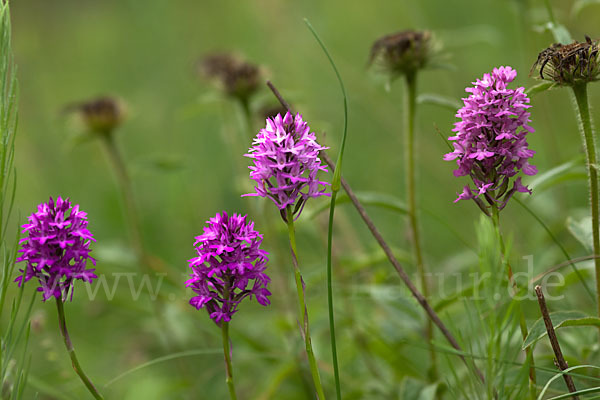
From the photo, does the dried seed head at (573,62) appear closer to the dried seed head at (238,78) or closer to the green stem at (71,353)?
the green stem at (71,353)

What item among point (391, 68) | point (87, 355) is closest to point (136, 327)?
point (87, 355)

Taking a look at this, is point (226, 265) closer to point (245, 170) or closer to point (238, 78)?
point (238, 78)

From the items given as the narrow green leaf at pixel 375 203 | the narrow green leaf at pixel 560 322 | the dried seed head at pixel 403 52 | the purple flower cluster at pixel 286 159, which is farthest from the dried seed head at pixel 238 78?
the narrow green leaf at pixel 560 322

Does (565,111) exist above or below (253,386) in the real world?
above

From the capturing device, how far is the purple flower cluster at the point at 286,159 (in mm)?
996

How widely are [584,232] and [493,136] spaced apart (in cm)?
44

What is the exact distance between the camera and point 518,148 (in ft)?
3.38

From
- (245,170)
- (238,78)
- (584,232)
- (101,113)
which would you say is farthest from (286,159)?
(245,170)

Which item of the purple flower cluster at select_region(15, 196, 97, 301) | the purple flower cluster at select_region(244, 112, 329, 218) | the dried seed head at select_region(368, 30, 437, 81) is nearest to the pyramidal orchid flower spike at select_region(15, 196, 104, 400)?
the purple flower cluster at select_region(15, 196, 97, 301)

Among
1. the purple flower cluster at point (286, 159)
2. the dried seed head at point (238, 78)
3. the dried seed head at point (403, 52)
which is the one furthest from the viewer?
the dried seed head at point (238, 78)

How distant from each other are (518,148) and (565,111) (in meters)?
3.12

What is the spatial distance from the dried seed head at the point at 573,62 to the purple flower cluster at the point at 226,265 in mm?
596

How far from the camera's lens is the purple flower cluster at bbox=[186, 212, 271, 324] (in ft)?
3.34

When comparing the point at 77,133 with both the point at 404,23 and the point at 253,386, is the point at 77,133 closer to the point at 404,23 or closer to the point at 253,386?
the point at 253,386
